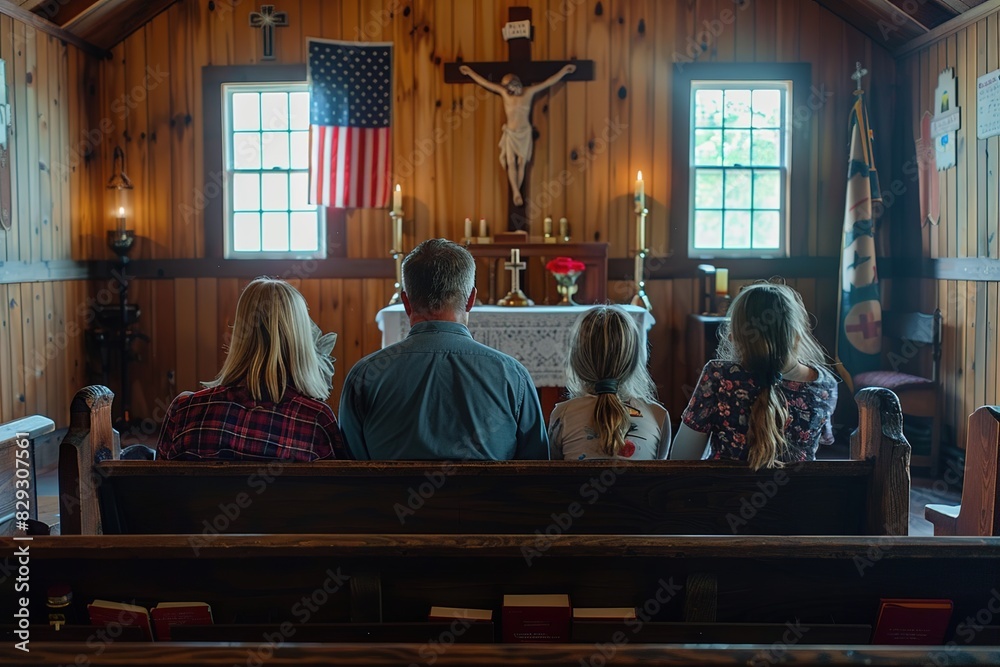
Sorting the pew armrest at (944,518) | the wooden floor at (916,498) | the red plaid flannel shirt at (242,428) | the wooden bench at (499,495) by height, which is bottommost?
the wooden floor at (916,498)

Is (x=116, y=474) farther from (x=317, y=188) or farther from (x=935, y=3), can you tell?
(x=935, y=3)

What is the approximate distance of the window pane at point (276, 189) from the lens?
5957 millimetres

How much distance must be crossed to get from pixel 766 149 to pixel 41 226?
4696 mm

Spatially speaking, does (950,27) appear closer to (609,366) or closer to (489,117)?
(489,117)

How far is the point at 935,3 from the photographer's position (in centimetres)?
497

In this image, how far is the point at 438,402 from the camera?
2051mm

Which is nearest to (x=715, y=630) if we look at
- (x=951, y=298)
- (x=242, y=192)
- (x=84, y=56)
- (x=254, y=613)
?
(x=254, y=613)

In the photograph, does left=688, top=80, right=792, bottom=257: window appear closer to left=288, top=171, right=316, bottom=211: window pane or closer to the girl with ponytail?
left=288, top=171, right=316, bottom=211: window pane

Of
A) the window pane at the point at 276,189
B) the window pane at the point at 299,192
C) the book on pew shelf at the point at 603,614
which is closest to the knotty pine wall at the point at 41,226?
the window pane at the point at 276,189

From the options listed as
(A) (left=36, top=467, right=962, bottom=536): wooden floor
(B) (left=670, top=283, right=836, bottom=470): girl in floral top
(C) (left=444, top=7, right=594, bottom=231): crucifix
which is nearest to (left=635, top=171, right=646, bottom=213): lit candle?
(C) (left=444, top=7, right=594, bottom=231): crucifix

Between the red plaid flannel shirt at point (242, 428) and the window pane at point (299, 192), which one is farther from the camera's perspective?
the window pane at point (299, 192)

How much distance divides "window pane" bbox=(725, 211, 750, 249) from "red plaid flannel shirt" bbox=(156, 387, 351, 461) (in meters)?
4.39

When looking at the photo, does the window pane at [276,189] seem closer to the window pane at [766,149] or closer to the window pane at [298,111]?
the window pane at [298,111]

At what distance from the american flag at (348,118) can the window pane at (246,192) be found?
48 centimetres
